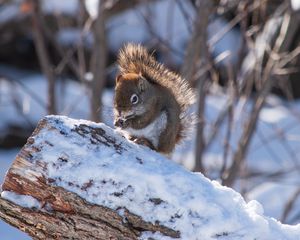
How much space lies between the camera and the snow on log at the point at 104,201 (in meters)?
1.79

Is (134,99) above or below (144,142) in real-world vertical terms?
above

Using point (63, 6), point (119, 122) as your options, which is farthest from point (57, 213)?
point (63, 6)

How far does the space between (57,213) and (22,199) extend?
9 centimetres

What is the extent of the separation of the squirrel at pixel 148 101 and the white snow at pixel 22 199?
0.47 metres

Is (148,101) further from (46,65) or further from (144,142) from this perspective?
(46,65)

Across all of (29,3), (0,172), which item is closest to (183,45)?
(0,172)

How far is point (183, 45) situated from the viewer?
248 inches

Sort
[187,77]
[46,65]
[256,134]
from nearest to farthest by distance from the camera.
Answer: [187,77] → [46,65] → [256,134]

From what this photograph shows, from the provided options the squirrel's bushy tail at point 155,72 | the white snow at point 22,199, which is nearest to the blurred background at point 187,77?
the squirrel's bushy tail at point 155,72

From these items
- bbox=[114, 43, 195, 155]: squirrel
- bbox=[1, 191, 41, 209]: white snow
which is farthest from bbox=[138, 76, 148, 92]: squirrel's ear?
bbox=[1, 191, 41, 209]: white snow

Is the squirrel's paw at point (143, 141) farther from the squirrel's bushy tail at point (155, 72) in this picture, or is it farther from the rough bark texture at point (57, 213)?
the rough bark texture at point (57, 213)

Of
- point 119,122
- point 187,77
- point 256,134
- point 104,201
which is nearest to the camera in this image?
point 104,201

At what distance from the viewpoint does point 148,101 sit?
230cm

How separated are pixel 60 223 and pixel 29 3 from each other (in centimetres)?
169
